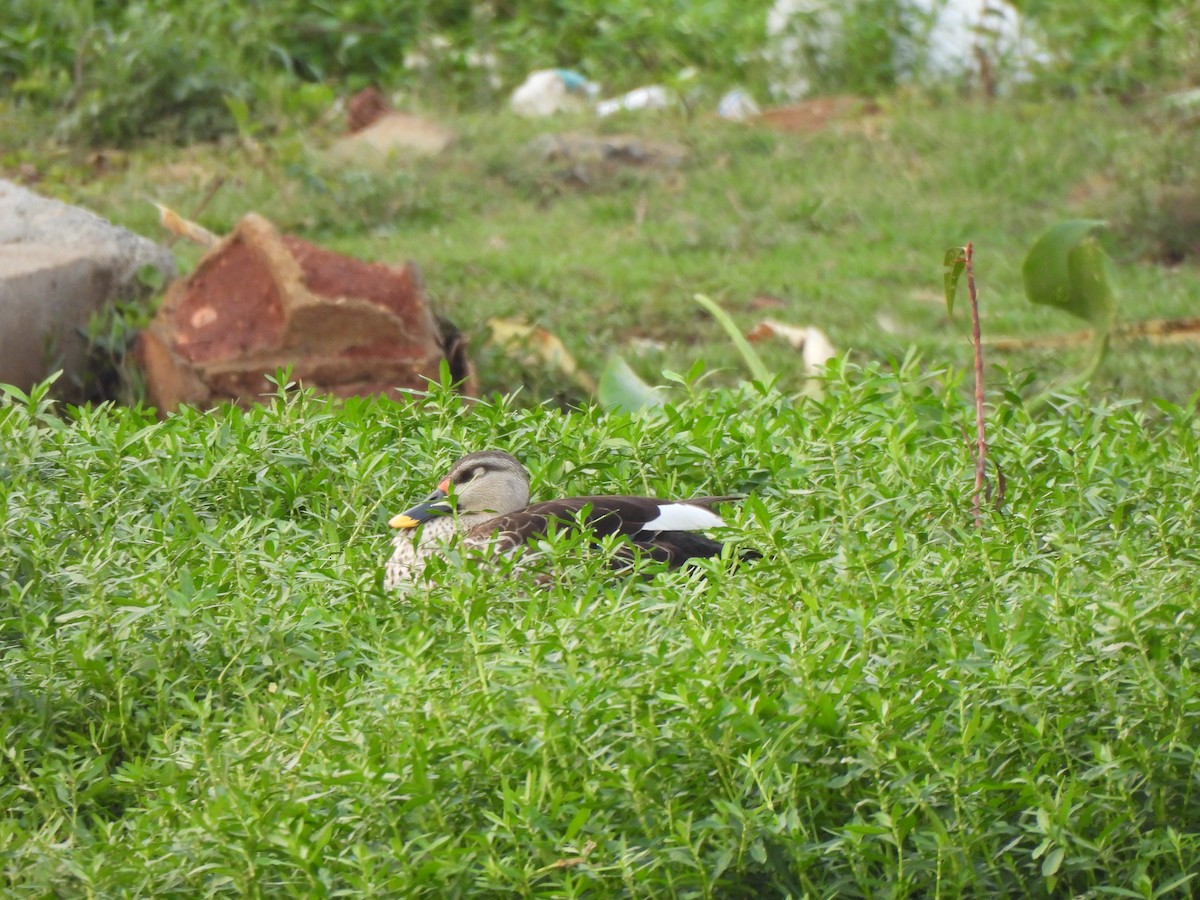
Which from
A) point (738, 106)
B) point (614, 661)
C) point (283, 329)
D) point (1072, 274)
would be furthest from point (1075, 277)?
point (738, 106)

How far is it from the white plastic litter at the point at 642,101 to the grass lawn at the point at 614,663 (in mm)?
5982

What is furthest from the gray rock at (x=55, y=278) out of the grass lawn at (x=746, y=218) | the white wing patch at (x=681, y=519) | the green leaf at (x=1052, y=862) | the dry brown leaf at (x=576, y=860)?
the green leaf at (x=1052, y=862)

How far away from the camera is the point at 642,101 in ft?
35.4

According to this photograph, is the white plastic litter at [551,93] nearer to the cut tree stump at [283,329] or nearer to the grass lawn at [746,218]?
the grass lawn at [746,218]

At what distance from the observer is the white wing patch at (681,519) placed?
3.77 metres

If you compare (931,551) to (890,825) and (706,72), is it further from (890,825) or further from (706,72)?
(706,72)

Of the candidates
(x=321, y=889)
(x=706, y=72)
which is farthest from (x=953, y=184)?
(x=321, y=889)

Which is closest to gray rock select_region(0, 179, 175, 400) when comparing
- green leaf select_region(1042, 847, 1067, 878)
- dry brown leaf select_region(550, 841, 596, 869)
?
dry brown leaf select_region(550, 841, 596, 869)

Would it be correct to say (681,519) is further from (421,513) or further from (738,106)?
(738,106)

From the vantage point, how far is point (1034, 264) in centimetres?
520

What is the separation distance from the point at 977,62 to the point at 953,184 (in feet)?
6.03

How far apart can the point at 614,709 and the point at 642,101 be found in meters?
8.47

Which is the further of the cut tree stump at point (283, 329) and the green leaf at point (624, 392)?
the cut tree stump at point (283, 329)

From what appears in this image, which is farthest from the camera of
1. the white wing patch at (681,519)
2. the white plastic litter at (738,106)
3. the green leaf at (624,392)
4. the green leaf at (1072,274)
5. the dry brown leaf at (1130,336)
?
the white plastic litter at (738,106)
